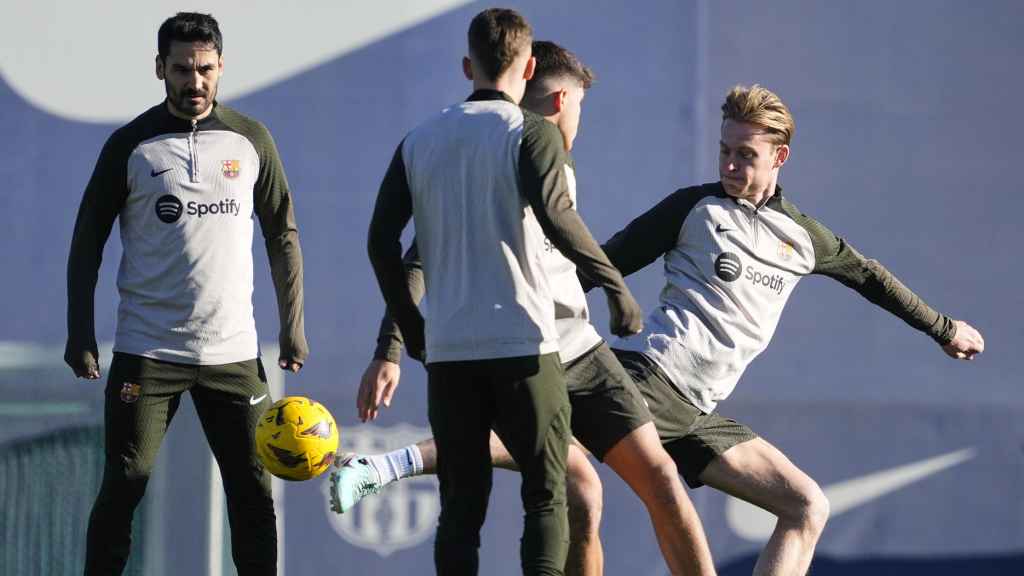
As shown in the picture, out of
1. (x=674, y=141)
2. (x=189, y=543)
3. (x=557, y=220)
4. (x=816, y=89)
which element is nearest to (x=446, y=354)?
(x=557, y=220)

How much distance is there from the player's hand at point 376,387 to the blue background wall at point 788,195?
2.79 m

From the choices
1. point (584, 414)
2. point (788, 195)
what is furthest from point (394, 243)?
point (788, 195)

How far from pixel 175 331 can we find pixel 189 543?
2.18 meters

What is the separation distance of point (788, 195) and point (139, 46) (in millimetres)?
3099

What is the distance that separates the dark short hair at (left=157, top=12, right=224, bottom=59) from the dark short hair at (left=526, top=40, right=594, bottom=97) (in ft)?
3.15

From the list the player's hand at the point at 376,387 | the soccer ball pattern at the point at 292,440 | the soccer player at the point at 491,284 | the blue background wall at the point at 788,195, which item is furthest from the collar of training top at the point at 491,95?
the blue background wall at the point at 788,195

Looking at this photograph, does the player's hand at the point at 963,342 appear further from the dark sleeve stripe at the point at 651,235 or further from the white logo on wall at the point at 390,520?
the white logo on wall at the point at 390,520

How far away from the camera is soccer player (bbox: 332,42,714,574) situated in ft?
14.1

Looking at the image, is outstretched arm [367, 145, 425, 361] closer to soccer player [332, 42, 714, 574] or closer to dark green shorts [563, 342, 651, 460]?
soccer player [332, 42, 714, 574]

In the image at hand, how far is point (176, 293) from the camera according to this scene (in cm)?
455

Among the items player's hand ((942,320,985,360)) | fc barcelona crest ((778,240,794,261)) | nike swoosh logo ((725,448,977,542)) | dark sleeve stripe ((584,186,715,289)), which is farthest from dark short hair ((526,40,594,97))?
nike swoosh logo ((725,448,977,542))

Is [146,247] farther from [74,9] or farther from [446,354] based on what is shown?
[74,9]

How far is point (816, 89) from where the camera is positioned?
7.39 m

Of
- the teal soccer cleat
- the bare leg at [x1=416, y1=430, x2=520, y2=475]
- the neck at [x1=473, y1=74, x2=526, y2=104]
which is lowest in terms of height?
the teal soccer cleat
